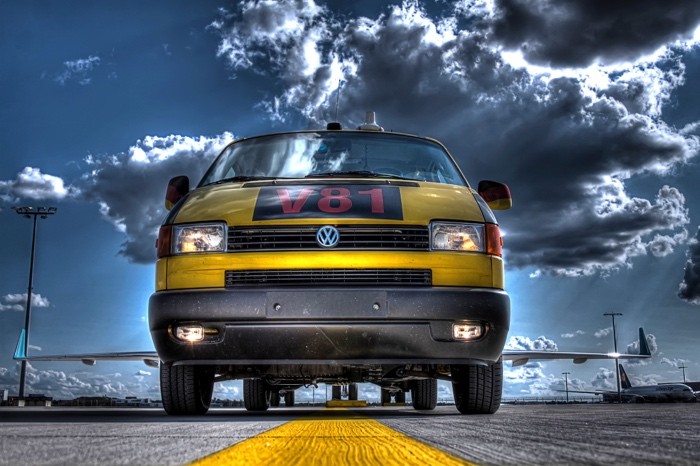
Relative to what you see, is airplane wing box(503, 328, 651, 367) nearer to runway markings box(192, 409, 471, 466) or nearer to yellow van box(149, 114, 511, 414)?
yellow van box(149, 114, 511, 414)

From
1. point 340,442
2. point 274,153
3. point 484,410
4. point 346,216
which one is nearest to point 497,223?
point 346,216

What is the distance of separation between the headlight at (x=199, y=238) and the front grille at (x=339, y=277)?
13.4 inches

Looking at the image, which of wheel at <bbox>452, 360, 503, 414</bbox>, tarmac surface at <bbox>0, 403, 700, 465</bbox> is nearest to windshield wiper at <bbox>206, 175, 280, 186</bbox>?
wheel at <bbox>452, 360, 503, 414</bbox>

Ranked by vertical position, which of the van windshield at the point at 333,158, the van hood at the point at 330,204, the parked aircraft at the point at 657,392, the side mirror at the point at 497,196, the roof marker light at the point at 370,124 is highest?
the roof marker light at the point at 370,124

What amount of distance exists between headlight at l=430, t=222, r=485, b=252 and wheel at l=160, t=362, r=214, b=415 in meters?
2.25

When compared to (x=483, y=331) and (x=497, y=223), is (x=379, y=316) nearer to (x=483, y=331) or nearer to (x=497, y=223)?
(x=483, y=331)

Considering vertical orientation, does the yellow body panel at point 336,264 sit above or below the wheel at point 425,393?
above

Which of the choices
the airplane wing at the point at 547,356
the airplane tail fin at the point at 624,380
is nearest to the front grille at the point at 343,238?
the airplane wing at the point at 547,356

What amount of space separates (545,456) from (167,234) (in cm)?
371

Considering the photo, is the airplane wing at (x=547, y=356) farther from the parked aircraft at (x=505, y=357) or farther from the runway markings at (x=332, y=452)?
the runway markings at (x=332, y=452)

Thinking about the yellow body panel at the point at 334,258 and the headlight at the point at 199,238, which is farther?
the headlight at the point at 199,238

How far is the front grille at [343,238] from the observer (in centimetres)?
505

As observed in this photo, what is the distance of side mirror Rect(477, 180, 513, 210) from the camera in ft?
20.6

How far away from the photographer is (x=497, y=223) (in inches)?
216
